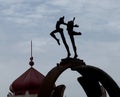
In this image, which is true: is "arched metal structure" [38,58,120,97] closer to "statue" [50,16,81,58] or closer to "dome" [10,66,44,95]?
"statue" [50,16,81,58]

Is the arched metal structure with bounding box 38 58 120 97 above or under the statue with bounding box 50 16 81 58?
under

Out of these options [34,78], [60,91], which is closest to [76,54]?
[60,91]

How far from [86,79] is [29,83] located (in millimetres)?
11381

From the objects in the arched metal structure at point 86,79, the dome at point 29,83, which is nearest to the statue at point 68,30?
the arched metal structure at point 86,79

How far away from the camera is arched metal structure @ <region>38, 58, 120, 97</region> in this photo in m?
12.2

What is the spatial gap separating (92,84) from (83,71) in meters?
0.79

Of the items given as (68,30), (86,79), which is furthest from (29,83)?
(68,30)

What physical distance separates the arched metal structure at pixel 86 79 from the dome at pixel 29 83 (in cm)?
1101

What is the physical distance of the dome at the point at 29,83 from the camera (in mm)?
24922

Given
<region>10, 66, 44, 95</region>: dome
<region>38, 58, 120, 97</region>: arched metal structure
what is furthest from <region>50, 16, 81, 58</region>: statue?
<region>10, 66, 44, 95</region>: dome

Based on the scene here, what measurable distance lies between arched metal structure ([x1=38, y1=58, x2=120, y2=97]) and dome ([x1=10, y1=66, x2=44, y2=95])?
36.1ft

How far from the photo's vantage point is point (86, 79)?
45.3 feet

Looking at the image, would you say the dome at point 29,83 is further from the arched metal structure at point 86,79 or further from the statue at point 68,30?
the statue at point 68,30

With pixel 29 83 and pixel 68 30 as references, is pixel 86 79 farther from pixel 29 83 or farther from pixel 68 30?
pixel 29 83
